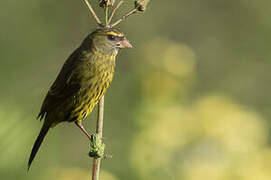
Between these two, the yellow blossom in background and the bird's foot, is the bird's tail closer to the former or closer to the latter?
the bird's foot

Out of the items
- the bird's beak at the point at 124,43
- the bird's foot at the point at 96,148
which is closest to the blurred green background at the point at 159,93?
the bird's foot at the point at 96,148

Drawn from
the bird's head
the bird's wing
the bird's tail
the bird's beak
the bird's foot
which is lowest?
the bird's foot

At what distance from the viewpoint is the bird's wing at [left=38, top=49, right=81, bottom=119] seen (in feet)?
17.5

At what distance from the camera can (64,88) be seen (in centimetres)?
536

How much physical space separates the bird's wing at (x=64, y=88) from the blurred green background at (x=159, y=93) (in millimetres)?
125

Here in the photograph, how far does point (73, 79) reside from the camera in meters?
5.39

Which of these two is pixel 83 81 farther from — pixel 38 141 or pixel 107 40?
pixel 38 141

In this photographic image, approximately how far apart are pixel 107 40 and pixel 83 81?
362 millimetres

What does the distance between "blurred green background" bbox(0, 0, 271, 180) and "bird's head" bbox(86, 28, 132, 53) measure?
0.61 metres

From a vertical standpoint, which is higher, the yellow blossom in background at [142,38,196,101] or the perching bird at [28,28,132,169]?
the yellow blossom in background at [142,38,196,101]

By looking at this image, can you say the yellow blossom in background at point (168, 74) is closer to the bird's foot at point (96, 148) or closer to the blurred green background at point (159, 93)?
the blurred green background at point (159, 93)

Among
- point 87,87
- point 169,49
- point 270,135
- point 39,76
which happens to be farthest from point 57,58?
point 87,87

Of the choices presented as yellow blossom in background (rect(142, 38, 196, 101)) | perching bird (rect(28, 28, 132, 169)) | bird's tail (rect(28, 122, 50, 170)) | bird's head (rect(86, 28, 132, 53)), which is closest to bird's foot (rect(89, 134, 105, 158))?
bird's tail (rect(28, 122, 50, 170))

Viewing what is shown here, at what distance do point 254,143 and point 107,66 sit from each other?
1.26 m
